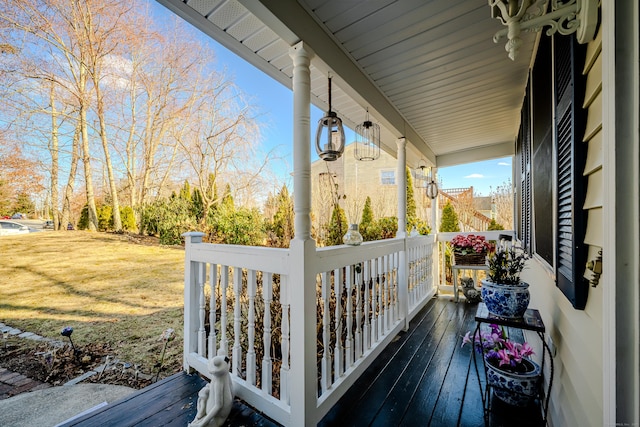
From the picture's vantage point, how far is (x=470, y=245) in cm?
386

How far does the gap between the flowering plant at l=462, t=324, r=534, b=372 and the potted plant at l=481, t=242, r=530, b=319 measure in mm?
286

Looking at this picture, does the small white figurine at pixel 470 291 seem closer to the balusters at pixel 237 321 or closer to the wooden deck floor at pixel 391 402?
the wooden deck floor at pixel 391 402

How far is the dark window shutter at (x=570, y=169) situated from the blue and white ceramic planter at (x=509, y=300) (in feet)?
1.02

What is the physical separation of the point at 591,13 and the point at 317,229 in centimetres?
410

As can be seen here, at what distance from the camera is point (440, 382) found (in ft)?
6.35

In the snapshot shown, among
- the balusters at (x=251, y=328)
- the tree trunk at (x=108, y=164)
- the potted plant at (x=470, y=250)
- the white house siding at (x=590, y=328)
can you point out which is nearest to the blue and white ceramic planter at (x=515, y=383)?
the white house siding at (x=590, y=328)

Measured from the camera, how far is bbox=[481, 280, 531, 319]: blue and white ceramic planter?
151 centimetres

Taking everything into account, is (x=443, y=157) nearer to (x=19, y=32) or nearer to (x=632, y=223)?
(x=632, y=223)

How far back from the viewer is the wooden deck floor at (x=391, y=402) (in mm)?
1556

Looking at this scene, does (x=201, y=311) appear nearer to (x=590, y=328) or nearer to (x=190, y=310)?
(x=190, y=310)

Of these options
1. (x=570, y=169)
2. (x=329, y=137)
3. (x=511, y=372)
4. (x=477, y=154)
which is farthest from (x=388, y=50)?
(x=477, y=154)

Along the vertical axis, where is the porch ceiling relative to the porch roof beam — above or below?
above

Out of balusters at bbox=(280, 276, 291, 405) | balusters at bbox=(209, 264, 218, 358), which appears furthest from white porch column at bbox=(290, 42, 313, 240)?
balusters at bbox=(209, 264, 218, 358)

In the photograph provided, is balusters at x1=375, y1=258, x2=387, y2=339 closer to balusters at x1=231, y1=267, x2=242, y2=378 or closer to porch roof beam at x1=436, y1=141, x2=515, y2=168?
balusters at x1=231, y1=267, x2=242, y2=378
